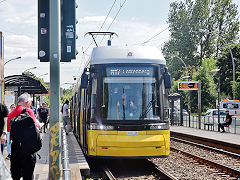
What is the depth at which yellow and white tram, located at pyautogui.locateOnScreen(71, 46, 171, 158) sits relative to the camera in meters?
9.87

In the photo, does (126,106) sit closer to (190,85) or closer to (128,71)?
(128,71)

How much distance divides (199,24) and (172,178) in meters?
56.3

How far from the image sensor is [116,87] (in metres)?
10.1

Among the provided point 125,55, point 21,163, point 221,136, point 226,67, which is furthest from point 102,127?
point 226,67

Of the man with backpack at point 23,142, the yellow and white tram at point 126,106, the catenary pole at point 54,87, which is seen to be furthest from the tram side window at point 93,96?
the man with backpack at point 23,142

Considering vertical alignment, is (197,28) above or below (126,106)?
above

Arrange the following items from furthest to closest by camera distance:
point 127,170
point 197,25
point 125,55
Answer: point 197,25
point 127,170
point 125,55

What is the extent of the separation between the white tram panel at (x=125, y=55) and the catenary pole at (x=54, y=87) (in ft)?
9.62

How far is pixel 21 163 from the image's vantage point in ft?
19.7

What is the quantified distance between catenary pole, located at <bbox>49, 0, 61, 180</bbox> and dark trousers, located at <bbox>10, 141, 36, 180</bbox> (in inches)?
59.5

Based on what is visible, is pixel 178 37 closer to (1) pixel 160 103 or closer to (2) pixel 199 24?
(2) pixel 199 24

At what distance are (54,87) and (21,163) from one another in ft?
6.05

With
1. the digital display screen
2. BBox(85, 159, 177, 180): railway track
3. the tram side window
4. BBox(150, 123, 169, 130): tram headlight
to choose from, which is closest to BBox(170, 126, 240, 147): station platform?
BBox(85, 159, 177, 180): railway track

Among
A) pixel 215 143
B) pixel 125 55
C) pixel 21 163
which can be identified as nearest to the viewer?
pixel 21 163
